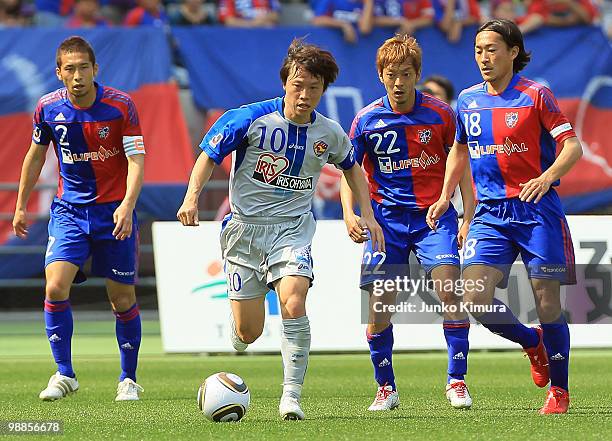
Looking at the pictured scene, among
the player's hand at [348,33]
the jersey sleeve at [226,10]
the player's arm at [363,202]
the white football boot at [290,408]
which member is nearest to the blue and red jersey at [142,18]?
the jersey sleeve at [226,10]

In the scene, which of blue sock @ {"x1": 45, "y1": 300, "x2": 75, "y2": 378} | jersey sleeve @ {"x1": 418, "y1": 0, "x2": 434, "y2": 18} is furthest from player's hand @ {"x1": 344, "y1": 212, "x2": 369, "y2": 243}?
jersey sleeve @ {"x1": 418, "y1": 0, "x2": 434, "y2": 18}

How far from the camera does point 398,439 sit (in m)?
6.06

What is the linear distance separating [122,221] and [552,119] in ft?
9.27

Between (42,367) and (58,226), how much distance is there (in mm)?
2969

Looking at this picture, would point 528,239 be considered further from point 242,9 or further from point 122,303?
point 242,9

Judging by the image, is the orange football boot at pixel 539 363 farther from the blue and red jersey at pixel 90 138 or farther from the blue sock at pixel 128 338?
the blue and red jersey at pixel 90 138

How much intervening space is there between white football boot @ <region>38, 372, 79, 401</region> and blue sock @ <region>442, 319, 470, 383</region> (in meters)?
2.49

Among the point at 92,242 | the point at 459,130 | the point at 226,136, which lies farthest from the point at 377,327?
the point at 92,242

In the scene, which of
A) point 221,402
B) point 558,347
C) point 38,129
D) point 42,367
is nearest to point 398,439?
point 221,402

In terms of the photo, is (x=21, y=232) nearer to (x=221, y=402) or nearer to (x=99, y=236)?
(x=99, y=236)

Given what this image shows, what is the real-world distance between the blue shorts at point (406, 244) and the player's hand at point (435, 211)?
184mm

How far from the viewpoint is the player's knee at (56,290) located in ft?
27.2

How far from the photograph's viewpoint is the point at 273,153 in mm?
7156

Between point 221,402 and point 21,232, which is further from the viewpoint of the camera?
point 21,232
